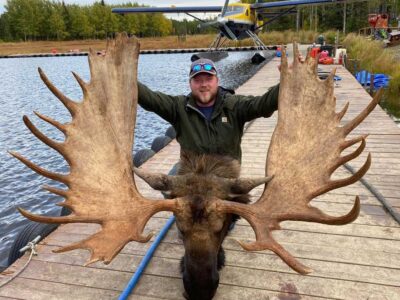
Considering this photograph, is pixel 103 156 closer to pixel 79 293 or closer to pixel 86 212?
pixel 86 212

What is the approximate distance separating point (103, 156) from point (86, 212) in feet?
1.62

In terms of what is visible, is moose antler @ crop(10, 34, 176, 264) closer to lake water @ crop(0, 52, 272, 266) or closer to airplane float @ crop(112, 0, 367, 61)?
lake water @ crop(0, 52, 272, 266)

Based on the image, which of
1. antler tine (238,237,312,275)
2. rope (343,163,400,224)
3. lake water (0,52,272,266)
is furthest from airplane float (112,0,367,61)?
antler tine (238,237,312,275)

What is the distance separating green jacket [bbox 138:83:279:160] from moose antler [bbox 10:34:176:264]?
1.58 feet

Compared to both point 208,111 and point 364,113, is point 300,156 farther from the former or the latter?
point 208,111

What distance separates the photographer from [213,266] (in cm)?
279

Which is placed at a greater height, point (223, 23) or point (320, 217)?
point (223, 23)

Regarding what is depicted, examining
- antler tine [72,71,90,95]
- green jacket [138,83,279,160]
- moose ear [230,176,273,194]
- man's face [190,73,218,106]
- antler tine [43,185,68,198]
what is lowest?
moose ear [230,176,273,194]

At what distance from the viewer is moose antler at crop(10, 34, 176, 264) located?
287cm

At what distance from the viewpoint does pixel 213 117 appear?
4.07 m

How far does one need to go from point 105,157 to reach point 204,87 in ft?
4.40

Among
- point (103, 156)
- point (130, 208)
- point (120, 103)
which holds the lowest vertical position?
point (130, 208)

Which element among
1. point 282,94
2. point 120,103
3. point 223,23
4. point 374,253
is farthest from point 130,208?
point 223,23

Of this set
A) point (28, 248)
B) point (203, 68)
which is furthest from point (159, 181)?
point (28, 248)
